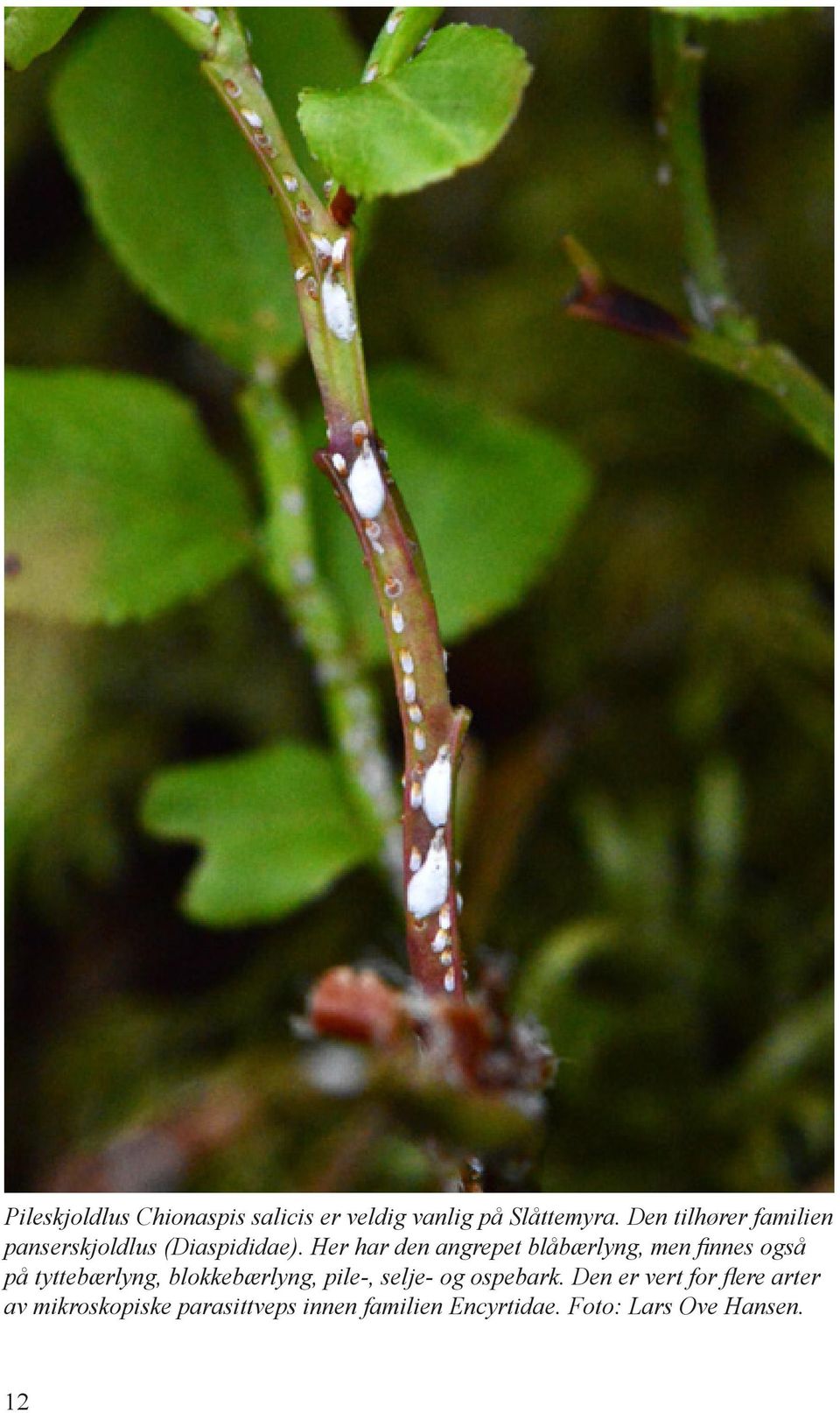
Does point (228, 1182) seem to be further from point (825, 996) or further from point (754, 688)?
point (754, 688)

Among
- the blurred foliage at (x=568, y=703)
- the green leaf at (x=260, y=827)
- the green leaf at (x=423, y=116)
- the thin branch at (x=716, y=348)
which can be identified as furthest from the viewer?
the blurred foliage at (x=568, y=703)

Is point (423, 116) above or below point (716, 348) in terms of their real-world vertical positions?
above

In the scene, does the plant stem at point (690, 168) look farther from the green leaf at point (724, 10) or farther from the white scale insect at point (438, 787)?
the white scale insect at point (438, 787)

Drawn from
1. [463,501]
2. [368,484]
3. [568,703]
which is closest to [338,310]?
[368,484]

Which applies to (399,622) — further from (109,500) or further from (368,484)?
(109,500)

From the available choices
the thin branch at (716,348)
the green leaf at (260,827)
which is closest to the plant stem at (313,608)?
the green leaf at (260,827)

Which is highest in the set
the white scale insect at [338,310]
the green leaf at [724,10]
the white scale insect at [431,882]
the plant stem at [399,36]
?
the plant stem at [399,36]
